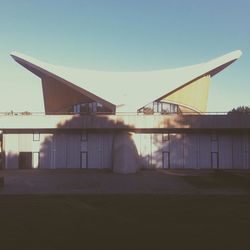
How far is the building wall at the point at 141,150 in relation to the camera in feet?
105

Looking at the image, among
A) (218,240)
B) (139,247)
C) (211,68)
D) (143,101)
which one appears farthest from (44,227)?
(211,68)

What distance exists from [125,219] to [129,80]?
3628cm

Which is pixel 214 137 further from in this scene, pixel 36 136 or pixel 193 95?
pixel 36 136

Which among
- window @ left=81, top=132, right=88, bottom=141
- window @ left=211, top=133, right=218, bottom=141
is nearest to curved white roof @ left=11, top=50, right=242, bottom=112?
window @ left=81, top=132, right=88, bottom=141

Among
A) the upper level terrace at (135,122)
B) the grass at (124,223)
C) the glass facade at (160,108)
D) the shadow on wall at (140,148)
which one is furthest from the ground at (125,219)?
the glass facade at (160,108)

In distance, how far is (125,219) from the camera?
10.2 metres

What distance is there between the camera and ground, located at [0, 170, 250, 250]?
7711mm

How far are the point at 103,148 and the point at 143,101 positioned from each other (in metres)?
9.06

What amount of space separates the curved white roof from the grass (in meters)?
25.0

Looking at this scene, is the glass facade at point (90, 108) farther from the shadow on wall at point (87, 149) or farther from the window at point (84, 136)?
the shadow on wall at point (87, 149)

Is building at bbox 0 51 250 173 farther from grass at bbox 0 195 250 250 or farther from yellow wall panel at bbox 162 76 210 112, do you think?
grass at bbox 0 195 250 250

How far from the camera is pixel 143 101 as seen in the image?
38.5m

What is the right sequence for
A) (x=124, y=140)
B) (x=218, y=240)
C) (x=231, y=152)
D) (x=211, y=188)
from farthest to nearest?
1. (x=231, y=152)
2. (x=124, y=140)
3. (x=211, y=188)
4. (x=218, y=240)

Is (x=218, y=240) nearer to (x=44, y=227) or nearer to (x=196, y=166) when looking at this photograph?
(x=44, y=227)
